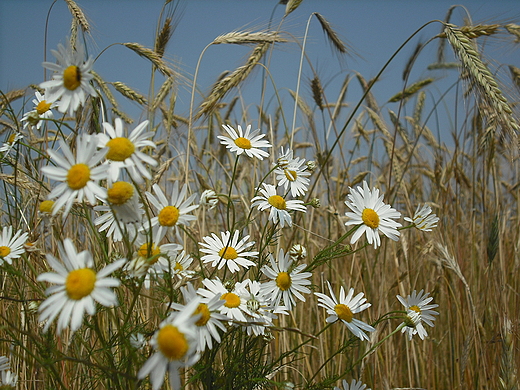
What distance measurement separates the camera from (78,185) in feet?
2.54

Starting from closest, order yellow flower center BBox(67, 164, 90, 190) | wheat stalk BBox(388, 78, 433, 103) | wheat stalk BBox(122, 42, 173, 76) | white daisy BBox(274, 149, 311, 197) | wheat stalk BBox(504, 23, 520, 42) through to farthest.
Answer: yellow flower center BBox(67, 164, 90, 190) → white daisy BBox(274, 149, 311, 197) → wheat stalk BBox(122, 42, 173, 76) → wheat stalk BBox(504, 23, 520, 42) → wheat stalk BBox(388, 78, 433, 103)

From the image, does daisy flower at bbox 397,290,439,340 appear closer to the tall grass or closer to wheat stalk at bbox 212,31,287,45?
the tall grass

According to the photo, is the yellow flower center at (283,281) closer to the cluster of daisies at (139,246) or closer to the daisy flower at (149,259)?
the cluster of daisies at (139,246)

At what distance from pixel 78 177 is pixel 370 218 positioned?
0.78m

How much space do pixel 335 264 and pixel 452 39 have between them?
1.28 meters

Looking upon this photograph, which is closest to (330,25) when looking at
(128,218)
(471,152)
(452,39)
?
(452,39)

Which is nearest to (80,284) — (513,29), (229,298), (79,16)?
(229,298)

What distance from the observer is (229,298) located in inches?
39.6

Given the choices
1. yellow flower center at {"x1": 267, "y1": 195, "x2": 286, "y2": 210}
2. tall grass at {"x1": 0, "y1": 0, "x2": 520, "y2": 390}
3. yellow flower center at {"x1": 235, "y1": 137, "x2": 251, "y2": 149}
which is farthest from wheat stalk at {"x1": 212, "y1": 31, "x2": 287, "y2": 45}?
yellow flower center at {"x1": 267, "y1": 195, "x2": 286, "y2": 210}

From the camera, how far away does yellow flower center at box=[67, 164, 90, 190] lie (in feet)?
2.54

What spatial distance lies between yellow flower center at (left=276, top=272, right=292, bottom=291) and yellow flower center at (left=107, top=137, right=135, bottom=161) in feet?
1.86

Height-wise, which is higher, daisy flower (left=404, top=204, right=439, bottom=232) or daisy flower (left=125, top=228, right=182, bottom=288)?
daisy flower (left=404, top=204, right=439, bottom=232)

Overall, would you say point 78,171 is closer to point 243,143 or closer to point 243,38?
point 243,143

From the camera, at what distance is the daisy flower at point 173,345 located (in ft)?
2.21
